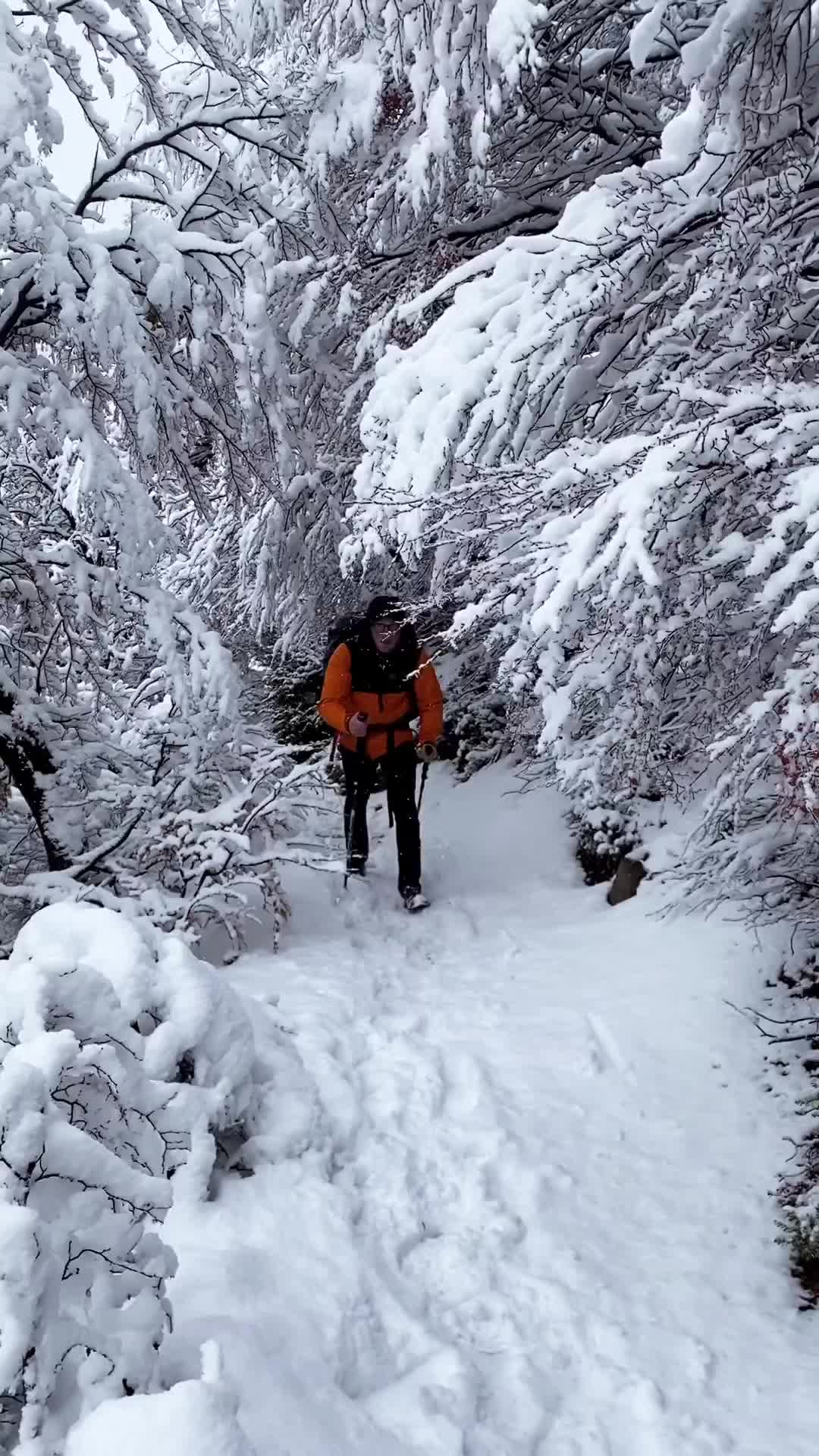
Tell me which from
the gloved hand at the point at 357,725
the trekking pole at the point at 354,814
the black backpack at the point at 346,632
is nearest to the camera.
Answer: the gloved hand at the point at 357,725

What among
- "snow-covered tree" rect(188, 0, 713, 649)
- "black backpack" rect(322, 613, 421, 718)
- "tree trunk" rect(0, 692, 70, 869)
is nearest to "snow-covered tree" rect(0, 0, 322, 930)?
"tree trunk" rect(0, 692, 70, 869)

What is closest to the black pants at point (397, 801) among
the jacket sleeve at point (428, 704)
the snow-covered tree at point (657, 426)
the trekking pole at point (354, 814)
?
the trekking pole at point (354, 814)

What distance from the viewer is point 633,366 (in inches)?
148

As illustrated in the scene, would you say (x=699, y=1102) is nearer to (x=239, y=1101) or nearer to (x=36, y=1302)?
(x=239, y=1101)

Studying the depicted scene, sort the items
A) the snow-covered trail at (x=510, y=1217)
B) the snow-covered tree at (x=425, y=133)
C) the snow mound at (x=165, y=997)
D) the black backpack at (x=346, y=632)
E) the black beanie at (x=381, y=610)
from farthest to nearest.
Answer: the black backpack at (x=346, y=632) < the black beanie at (x=381, y=610) < the snow-covered tree at (x=425, y=133) < the snow mound at (x=165, y=997) < the snow-covered trail at (x=510, y=1217)

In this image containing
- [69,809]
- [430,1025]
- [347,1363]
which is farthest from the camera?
[69,809]

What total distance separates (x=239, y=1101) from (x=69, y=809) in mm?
2564

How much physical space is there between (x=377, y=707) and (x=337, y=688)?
0.34 m

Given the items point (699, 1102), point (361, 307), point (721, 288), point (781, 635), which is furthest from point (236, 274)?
point (699, 1102)

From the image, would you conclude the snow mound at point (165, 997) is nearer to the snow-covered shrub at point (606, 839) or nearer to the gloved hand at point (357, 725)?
the gloved hand at point (357, 725)

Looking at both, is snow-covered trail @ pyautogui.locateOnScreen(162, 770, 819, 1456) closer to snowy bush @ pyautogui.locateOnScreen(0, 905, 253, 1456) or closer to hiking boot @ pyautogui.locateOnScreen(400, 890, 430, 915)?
snowy bush @ pyautogui.locateOnScreen(0, 905, 253, 1456)

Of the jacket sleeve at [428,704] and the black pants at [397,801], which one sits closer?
the jacket sleeve at [428,704]

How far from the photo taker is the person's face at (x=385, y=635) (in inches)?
228

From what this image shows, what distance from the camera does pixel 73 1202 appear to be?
1803mm
